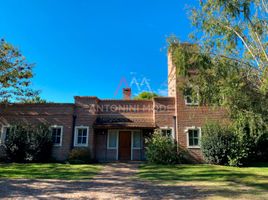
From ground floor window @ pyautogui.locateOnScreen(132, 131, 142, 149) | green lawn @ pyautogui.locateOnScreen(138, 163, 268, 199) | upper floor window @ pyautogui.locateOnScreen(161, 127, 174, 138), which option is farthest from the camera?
ground floor window @ pyautogui.locateOnScreen(132, 131, 142, 149)

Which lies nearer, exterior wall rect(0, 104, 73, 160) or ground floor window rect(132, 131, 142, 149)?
exterior wall rect(0, 104, 73, 160)

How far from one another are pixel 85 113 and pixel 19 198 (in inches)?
488

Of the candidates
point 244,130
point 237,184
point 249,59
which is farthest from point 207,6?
point 244,130

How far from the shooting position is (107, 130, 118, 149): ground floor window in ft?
68.1

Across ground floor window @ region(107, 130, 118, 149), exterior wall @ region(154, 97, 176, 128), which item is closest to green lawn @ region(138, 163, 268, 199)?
exterior wall @ region(154, 97, 176, 128)

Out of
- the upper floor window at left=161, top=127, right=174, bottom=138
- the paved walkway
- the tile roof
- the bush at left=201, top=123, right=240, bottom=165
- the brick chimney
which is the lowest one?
the paved walkway

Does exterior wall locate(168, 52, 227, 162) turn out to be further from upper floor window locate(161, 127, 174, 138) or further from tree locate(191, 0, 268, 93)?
tree locate(191, 0, 268, 93)

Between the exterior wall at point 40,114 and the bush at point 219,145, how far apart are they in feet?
33.3

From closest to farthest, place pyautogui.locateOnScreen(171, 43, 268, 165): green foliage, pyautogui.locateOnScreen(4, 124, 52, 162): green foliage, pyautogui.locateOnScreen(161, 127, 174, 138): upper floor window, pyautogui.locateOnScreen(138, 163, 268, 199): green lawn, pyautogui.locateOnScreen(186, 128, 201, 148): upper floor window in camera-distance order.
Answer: pyautogui.locateOnScreen(138, 163, 268, 199): green lawn < pyautogui.locateOnScreen(171, 43, 268, 165): green foliage < pyautogui.locateOnScreen(4, 124, 52, 162): green foliage < pyautogui.locateOnScreen(186, 128, 201, 148): upper floor window < pyautogui.locateOnScreen(161, 127, 174, 138): upper floor window

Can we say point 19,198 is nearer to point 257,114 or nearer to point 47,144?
point 257,114

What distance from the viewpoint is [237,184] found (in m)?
10.8

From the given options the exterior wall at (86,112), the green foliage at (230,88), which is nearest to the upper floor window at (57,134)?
the exterior wall at (86,112)

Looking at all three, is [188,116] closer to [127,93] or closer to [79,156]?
[127,93]

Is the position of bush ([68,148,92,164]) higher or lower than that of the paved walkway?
higher
